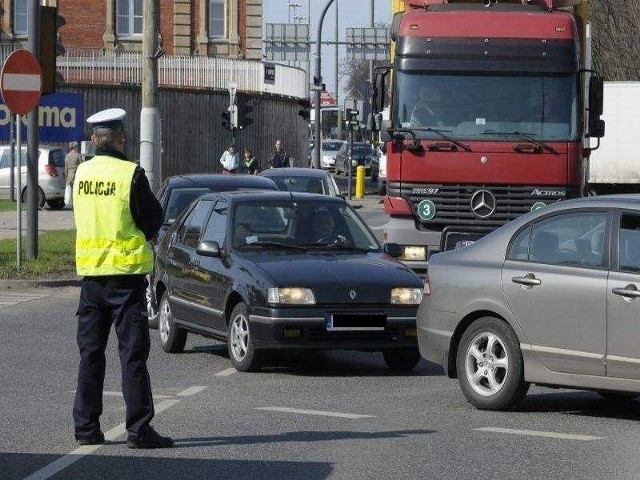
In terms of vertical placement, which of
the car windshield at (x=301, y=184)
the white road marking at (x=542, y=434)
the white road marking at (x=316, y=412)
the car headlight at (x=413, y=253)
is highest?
the car windshield at (x=301, y=184)

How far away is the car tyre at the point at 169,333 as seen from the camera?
1455 centimetres

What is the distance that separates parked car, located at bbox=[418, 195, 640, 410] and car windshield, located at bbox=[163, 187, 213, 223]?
7.07m

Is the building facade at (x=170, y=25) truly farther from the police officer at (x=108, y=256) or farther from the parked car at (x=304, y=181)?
the police officer at (x=108, y=256)

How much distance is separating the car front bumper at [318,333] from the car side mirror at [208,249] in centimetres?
85

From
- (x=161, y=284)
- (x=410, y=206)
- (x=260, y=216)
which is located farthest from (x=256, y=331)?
(x=410, y=206)

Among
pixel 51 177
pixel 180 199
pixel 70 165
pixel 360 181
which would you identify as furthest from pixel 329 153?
pixel 180 199

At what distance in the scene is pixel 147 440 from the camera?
912 cm

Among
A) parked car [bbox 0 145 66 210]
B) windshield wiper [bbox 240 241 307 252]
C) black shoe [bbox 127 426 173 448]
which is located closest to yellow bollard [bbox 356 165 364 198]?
parked car [bbox 0 145 66 210]

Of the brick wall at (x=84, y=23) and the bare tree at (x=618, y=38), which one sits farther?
the bare tree at (x=618, y=38)

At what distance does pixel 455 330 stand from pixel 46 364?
3833mm

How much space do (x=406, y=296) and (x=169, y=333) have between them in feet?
8.51

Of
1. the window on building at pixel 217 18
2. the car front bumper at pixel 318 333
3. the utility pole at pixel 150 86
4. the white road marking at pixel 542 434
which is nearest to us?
the white road marking at pixel 542 434

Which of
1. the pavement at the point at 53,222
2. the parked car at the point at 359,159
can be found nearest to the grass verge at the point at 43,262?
the pavement at the point at 53,222

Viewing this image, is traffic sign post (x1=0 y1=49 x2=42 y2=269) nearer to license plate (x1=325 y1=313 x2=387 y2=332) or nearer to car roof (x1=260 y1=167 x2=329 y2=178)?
car roof (x1=260 y1=167 x2=329 y2=178)
